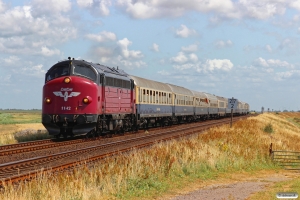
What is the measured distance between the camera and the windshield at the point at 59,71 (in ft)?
79.7

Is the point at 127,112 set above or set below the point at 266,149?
above

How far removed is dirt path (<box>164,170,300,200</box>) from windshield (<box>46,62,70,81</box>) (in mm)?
11573

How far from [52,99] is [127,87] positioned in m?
7.33

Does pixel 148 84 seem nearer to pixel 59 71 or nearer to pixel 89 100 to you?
pixel 59 71

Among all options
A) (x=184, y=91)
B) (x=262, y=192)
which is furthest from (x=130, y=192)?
(x=184, y=91)

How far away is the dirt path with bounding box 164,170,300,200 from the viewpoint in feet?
38.0

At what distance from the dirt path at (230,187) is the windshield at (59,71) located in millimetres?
11573

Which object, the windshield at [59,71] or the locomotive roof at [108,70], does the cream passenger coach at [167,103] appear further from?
the windshield at [59,71]

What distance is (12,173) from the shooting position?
13430 millimetres

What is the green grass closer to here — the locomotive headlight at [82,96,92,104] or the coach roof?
the coach roof

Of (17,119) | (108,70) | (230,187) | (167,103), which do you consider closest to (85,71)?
(108,70)

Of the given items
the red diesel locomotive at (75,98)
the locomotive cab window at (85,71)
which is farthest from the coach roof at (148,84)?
the locomotive cab window at (85,71)

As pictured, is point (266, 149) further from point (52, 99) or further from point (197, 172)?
point (52, 99)

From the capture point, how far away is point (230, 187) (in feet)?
43.5
